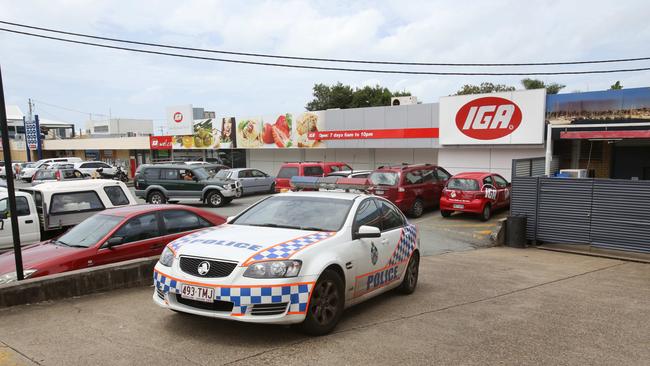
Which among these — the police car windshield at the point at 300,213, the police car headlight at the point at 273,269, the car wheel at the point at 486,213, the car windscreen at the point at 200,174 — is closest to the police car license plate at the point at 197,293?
the police car headlight at the point at 273,269

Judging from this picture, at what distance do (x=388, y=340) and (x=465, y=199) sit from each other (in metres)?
11.3

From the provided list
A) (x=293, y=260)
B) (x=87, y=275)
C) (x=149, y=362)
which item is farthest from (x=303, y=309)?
(x=87, y=275)

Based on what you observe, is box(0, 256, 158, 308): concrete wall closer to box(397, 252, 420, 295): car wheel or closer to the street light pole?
the street light pole

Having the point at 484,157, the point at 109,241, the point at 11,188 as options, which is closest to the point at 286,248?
the point at 109,241

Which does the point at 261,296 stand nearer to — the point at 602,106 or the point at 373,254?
the point at 373,254

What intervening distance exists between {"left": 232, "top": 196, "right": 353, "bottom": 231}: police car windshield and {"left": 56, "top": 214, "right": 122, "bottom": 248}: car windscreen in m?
2.59

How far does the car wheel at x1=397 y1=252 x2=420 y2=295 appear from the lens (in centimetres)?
716

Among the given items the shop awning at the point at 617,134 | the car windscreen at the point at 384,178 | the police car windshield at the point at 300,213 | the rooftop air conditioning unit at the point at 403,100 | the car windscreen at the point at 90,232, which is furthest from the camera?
the rooftop air conditioning unit at the point at 403,100

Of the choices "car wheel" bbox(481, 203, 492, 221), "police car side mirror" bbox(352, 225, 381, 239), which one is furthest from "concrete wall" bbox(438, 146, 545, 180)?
"police car side mirror" bbox(352, 225, 381, 239)

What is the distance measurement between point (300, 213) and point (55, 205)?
6720mm

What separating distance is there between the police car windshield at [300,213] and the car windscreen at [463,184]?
10.4m

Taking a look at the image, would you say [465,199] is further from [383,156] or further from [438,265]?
[383,156]

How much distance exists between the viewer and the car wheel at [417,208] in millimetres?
16688

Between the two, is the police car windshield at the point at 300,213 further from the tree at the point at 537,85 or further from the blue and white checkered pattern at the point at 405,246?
the tree at the point at 537,85
